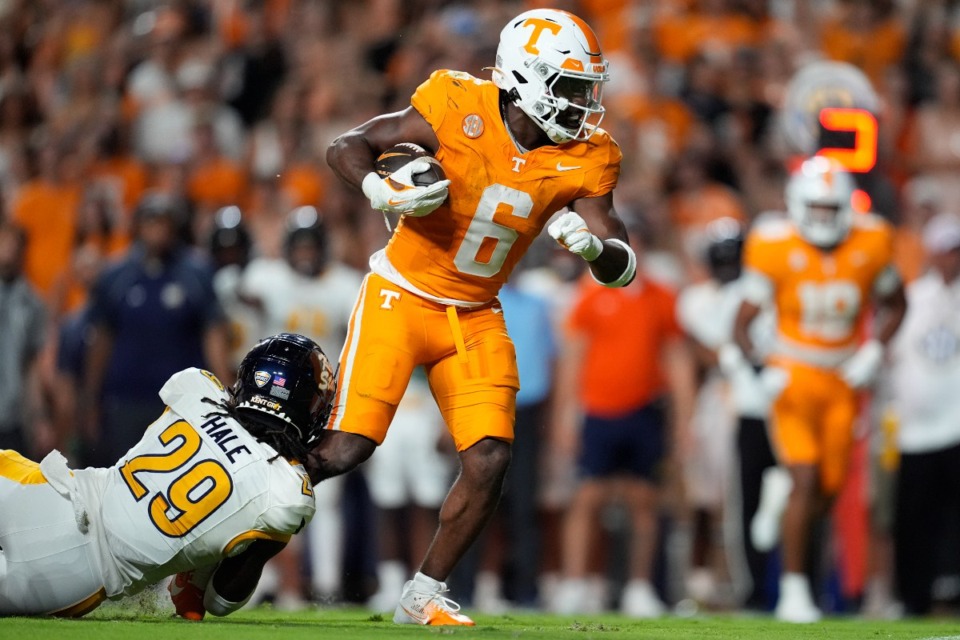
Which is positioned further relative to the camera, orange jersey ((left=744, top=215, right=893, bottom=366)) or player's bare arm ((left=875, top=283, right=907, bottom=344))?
player's bare arm ((left=875, top=283, right=907, bottom=344))

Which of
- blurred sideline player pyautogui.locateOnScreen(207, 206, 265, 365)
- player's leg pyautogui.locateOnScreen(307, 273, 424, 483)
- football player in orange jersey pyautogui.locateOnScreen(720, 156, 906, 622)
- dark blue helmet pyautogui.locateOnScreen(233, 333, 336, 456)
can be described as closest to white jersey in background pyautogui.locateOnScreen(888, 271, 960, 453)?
football player in orange jersey pyautogui.locateOnScreen(720, 156, 906, 622)

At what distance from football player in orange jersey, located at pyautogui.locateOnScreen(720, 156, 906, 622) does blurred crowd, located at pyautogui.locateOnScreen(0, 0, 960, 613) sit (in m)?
1.02

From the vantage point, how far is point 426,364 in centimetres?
625

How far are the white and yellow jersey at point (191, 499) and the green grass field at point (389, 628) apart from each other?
0.24m

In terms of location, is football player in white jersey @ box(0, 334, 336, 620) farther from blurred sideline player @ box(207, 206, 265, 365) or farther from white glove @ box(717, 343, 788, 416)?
white glove @ box(717, 343, 788, 416)

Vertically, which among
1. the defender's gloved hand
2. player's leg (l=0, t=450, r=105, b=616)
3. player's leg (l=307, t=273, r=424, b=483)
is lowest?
the defender's gloved hand

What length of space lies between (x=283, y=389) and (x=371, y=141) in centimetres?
107

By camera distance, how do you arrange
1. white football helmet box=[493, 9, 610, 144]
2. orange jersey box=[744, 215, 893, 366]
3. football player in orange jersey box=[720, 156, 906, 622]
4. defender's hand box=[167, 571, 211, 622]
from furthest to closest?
orange jersey box=[744, 215, 893, 366], football player in orange jersey box=[720, 156, 906, 622], white football helmet box=[493, 9, 610, 144], defender's hand box=[167, 571, 211, 622]

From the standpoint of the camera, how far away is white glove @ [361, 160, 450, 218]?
5715 mm

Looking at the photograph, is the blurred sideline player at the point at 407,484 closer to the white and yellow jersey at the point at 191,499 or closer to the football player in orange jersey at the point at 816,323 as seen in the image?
the football player in orange jersey at the point at 816,323

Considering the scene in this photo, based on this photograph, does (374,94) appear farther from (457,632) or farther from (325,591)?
(457,632)

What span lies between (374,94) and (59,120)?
8.05ft

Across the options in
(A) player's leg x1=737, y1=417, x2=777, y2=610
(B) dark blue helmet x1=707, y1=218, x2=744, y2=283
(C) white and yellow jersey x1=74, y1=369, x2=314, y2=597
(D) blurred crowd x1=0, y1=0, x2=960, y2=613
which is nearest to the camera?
(C) white and yellow jersey x1=74, y1=369, x2=314, y2=597

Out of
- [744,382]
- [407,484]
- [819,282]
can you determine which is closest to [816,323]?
[819,282]
